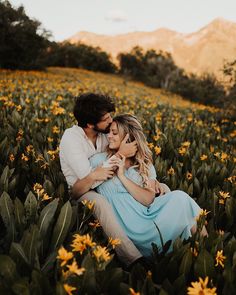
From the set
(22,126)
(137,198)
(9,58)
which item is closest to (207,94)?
(9,58)

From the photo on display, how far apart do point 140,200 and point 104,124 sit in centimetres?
A: 73

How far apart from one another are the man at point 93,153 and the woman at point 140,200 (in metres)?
0.10

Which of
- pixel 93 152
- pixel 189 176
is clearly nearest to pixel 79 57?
pixel 189 176

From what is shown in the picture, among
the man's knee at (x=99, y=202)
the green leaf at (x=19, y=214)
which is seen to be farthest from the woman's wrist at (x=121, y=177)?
the green leaf at (x=19, y=214)

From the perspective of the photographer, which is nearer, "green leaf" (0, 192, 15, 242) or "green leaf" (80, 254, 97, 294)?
"green leaf" (80, 254, 97, 294)

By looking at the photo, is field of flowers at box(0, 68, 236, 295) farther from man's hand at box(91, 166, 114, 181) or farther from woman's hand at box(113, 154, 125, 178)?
woman's hand at box(113, 154, 125, 178)

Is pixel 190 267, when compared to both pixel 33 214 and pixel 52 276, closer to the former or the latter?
pixel 52 276

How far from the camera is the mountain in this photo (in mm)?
140750

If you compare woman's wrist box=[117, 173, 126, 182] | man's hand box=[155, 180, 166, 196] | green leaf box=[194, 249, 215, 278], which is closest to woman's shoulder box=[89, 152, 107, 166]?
woman's wrist box=[117, 173, 126, 182]

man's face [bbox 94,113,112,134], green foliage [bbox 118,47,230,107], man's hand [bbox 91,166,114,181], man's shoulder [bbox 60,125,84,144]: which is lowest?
man's hand [bbox 91,166,114,181]

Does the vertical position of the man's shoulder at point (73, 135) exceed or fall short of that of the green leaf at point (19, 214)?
it exceeds it

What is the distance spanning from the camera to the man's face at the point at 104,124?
9.53 ft

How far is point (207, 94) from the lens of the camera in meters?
22.3

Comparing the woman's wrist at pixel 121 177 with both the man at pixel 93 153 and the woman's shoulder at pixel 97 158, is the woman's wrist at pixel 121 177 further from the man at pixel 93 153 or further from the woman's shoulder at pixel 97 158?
the woman's shoulder at pixel 97 158
